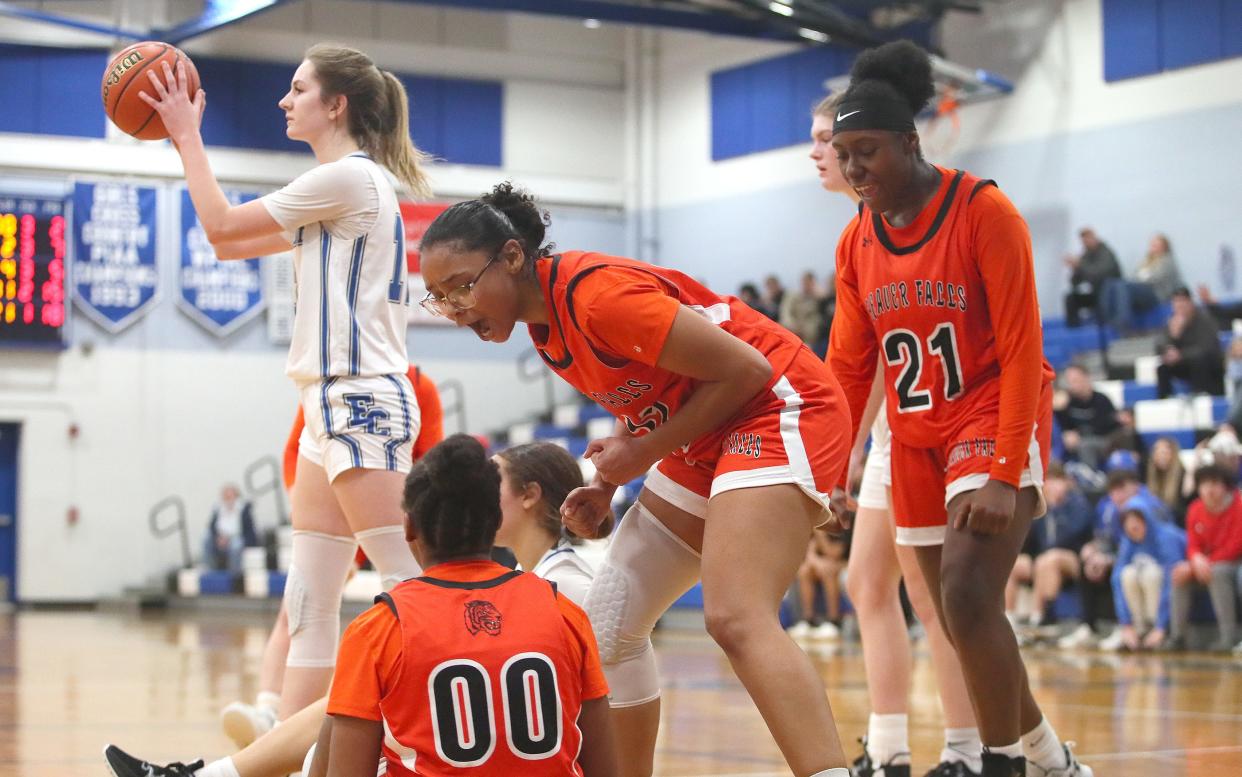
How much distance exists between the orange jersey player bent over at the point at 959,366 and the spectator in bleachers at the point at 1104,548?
7377mm

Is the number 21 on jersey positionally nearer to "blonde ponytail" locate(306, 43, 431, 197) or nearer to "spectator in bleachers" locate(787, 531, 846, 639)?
"blonde ponytail" locate(306, 43, 431, 197)

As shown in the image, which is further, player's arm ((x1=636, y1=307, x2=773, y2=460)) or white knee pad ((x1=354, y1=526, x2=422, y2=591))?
white knee pad ((x1=354, y1=526, x2=422, y2=591))

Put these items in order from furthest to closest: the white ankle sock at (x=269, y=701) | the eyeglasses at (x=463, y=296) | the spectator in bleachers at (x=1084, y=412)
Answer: the spectator in bleachers at (x=1084, y=412), the white ankle sock at (x=269, y=701), the eyeglasses at (x=463, y=296)

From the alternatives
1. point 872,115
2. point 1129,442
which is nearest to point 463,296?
point 872,115

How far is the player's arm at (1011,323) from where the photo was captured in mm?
3424

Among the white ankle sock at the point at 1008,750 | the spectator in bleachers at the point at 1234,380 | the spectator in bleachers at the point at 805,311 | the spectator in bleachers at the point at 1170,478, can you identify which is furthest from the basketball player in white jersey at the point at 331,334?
the spectator in bleachers at the point at 805,311

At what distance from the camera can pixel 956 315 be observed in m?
3.59

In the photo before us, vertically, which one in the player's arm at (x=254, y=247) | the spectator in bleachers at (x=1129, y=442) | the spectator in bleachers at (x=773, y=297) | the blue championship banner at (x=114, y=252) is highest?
the blue championship banner at (x=114, y=252)

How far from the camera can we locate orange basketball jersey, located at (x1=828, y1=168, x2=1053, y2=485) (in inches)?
136

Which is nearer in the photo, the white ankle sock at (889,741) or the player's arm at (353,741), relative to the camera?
the player's arm at (353,741)

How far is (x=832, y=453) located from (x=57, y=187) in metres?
17.4

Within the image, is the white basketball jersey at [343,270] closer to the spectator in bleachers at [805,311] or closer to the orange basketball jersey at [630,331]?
the orange basketball jersey at [630,331]

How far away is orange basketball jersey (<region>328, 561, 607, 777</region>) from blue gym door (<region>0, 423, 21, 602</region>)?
1784 cm

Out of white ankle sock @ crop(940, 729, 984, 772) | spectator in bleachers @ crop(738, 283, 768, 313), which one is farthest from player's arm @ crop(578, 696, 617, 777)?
spectator in bleachers @ crop(738, 283, 768, 313)
